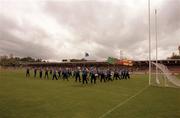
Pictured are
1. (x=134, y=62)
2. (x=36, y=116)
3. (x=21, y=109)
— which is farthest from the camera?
(x=134, y=62)

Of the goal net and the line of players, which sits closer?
the goal net

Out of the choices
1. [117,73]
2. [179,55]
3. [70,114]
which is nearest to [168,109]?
[70,114]

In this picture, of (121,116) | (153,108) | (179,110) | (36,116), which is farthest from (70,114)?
(179,110)

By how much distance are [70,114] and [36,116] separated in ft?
4.67

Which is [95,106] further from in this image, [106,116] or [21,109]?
[21,109]

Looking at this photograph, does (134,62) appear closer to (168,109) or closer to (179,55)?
(179,55)

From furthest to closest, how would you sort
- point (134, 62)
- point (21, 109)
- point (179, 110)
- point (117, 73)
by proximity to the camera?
point (134, 62) < point (117, 73) < point (179, 110) < point (21, 109)

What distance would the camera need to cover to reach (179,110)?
42.2 ft

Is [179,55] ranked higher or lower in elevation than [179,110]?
higher

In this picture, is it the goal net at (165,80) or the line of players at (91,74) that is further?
the line of players at (91,74)

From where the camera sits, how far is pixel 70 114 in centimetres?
1101

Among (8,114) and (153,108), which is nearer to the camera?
(8,114)

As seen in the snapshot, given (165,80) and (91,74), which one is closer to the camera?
(91,74)

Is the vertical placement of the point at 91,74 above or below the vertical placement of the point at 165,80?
above
